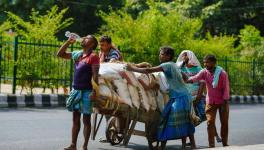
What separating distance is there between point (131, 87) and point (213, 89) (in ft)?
4.45

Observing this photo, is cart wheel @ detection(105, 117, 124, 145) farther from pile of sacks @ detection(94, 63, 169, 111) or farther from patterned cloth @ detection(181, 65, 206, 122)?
patterned cloth @ detection(181, 65, 206, 122)

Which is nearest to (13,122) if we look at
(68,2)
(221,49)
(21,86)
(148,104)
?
(148,104)

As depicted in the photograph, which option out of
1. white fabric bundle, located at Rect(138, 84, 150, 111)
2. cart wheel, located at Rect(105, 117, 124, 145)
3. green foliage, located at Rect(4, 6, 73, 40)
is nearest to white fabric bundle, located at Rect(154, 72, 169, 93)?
white fabric bundle, located at Rect(138, 84, 150, 111)

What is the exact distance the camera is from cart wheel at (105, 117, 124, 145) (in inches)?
345

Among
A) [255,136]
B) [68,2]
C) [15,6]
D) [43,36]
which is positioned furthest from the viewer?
[68,2]

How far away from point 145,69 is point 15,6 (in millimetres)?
34497

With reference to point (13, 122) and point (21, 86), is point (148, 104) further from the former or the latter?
point (21, 86)

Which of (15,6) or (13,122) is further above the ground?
(15,6)

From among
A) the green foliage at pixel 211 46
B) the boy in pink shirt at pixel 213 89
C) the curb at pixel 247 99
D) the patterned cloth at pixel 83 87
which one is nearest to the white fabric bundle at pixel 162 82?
the boy in pink shirt at pixel 213 89

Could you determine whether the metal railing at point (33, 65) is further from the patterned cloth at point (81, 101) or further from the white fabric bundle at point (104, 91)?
the patterned cloth at point (81, 101)

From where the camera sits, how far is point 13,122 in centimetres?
1101

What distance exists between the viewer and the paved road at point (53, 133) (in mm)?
8461

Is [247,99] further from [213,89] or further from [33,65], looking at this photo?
[213,89]

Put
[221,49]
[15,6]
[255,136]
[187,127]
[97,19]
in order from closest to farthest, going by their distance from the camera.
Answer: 1. [187,127]
2. [255,136]
3. [221,49]
4. [15,6]
5. [97,19]
